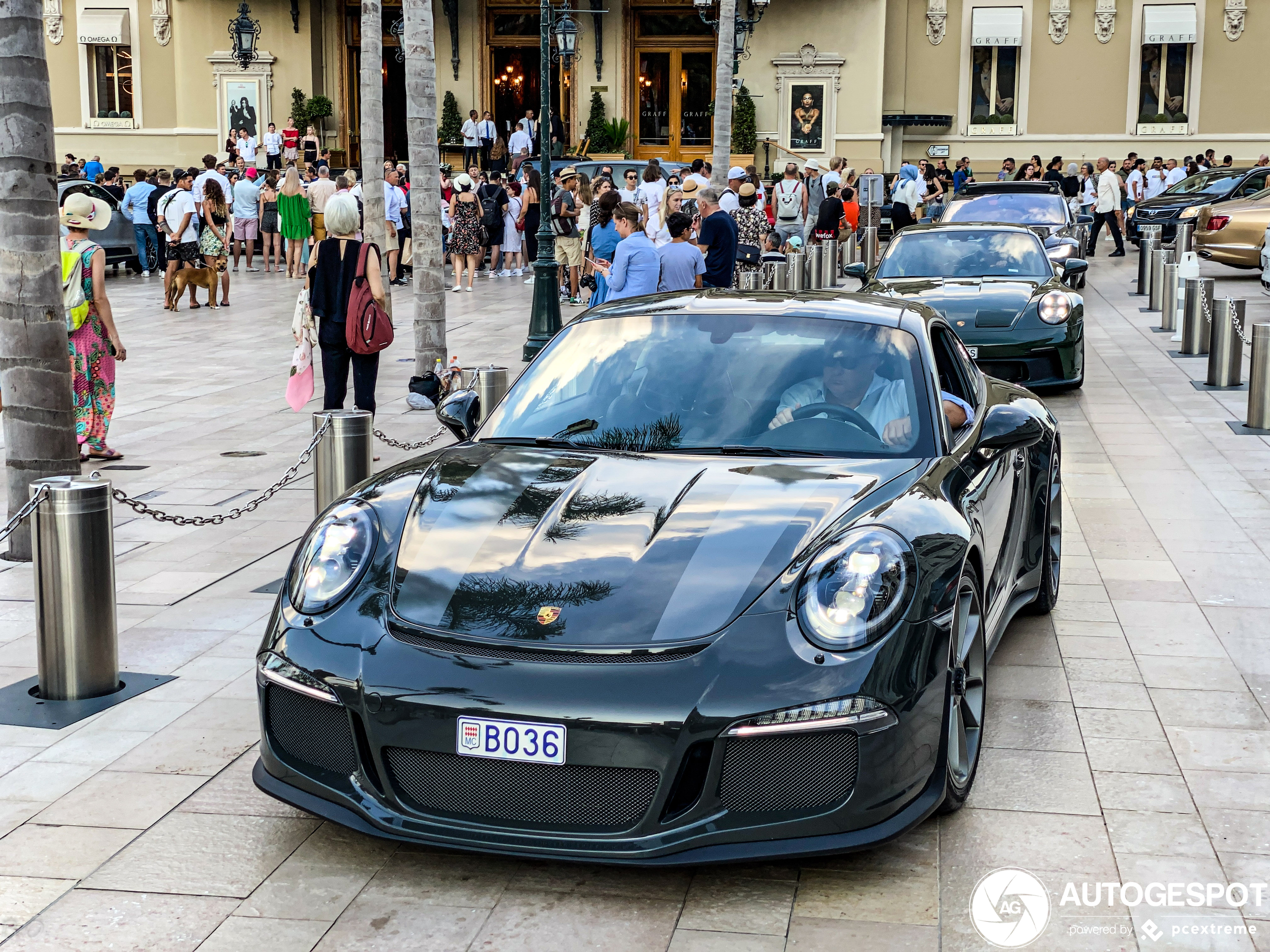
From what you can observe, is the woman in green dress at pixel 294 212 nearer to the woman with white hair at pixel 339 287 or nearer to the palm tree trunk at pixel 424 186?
the palm tree trunk at pixel 424 186

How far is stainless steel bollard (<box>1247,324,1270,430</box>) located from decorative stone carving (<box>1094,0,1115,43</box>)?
107 feet

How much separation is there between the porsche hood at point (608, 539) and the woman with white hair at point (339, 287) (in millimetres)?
5355

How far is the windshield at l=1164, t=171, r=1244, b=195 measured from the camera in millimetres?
31891

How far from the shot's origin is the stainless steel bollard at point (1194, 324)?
639 inches

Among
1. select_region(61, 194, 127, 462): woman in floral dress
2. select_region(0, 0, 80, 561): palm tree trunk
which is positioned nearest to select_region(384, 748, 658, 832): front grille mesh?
select_region(0, 0, 80, 561): palm tree trunk

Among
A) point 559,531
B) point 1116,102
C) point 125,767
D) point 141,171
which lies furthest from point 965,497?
point 1116,102

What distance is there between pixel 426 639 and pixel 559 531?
0.57m

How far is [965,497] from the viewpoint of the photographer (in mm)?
4875

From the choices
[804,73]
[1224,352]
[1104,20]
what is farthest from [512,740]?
[1104,20]

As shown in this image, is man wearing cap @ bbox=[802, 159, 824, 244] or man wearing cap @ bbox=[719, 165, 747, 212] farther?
man wearing cap @ bbox=[802, 159, 824, 244]

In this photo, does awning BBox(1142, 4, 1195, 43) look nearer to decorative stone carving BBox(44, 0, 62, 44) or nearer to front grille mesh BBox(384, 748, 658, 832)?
decorative stone carving BBox(44, 0, 62, 44)

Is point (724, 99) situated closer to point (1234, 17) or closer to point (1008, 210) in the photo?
point (1008, 210)

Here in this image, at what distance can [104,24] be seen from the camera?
42094 millimetres

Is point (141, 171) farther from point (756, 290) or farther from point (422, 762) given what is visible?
point (422, 762)
